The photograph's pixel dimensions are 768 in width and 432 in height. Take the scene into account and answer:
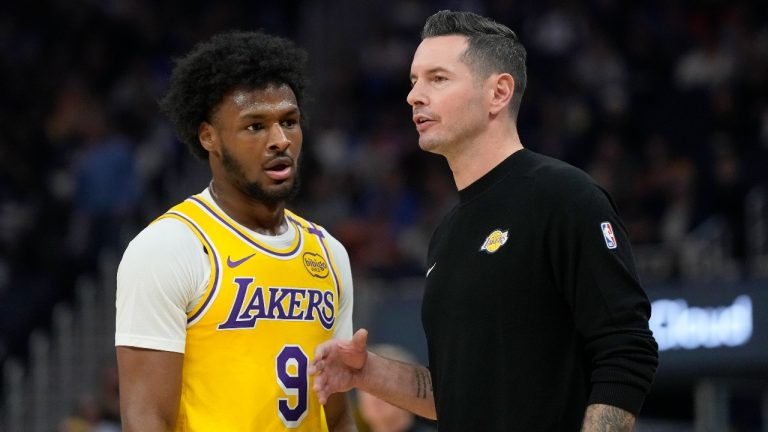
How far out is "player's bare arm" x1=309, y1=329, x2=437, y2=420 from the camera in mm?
4727

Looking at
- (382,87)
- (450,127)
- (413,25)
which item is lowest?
(450,127)

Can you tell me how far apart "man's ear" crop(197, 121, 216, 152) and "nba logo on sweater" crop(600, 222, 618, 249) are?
1637 millimetres

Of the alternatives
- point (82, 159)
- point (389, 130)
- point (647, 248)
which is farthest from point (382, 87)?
point (647, 248)

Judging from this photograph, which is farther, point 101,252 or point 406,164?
point 406,164

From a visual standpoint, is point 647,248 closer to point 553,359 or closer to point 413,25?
point 413,25

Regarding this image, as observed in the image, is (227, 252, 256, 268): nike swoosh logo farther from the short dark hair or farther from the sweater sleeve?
the sweater sleeve

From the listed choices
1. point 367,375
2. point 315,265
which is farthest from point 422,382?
point 315,265

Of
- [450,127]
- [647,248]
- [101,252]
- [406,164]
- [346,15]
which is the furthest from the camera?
[346,15]

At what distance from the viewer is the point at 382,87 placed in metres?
17.1

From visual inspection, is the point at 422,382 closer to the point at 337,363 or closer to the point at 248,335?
the point at 337,363

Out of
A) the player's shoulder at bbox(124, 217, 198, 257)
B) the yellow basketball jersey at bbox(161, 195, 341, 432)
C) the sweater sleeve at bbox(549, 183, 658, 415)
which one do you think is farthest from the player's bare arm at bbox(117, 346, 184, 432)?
the sweater sleeve at bbox(549, 183, 658, 415)

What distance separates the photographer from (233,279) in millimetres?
4750

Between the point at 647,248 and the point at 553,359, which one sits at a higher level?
the point at 647,248

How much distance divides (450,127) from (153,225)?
1186mm
